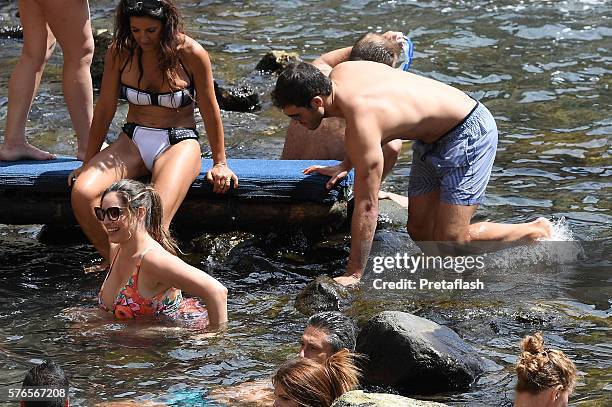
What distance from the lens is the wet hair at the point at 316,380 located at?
4500 mm

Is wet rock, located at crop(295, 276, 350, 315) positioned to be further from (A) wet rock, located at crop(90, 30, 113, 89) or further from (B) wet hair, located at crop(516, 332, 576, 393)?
(A) wet rock, located at crop(90, 30, 113, 89)

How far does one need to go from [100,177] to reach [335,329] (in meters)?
2.46

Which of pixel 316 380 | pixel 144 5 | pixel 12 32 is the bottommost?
pixel 12 32

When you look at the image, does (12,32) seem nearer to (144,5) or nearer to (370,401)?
(144,5)

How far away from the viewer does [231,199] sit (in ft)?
24.6

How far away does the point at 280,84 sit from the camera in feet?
21.3

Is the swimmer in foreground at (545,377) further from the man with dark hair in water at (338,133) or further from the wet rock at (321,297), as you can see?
the man with dark hair in water at (338,133)

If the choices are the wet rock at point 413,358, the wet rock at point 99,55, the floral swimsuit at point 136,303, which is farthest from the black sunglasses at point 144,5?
the wet rock at point 99,55

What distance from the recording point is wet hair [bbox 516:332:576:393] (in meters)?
4.35

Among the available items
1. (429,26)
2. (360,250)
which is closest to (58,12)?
(360,250)

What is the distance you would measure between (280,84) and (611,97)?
5675 millimetres

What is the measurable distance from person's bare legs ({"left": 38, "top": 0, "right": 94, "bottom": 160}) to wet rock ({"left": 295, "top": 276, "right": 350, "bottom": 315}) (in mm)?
2117

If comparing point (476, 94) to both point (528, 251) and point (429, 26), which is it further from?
point (528, 251)

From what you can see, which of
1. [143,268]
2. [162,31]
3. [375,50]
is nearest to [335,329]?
[143,268]
